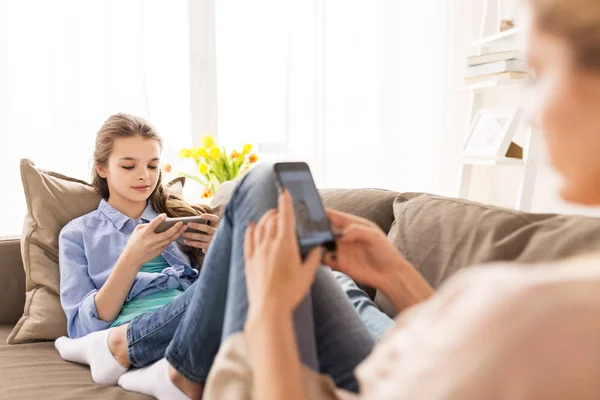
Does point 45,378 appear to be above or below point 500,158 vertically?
below

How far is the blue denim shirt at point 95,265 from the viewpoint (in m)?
1.72

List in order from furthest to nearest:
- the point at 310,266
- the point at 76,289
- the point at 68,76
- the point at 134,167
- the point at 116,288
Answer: the point at 68,76
the point at 134,167
the point at 76,289
the point at 116,288
the point at 310,266

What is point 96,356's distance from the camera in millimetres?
1539

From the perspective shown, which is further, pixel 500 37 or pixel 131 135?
pixel 500 37

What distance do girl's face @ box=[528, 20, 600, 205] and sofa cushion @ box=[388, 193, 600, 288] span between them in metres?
0.67

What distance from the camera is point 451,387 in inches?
19.3

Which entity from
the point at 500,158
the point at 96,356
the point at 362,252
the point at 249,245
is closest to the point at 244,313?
the point at 249,245

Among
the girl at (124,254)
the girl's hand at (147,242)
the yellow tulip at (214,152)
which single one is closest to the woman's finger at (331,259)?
the girl at (124,254)

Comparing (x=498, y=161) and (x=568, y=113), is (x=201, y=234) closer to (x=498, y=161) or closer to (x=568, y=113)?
(x=568, y=113)

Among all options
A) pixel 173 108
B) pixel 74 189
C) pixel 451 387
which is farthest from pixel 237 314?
pixel 173 108

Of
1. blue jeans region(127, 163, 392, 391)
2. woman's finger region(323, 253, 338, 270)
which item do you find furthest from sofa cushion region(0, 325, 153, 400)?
woman's finger region(323, 253, 338, 270)

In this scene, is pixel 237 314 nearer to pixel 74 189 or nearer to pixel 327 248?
pixel 327 248

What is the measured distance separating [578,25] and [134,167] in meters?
1.56

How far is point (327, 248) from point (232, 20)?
2794mm
